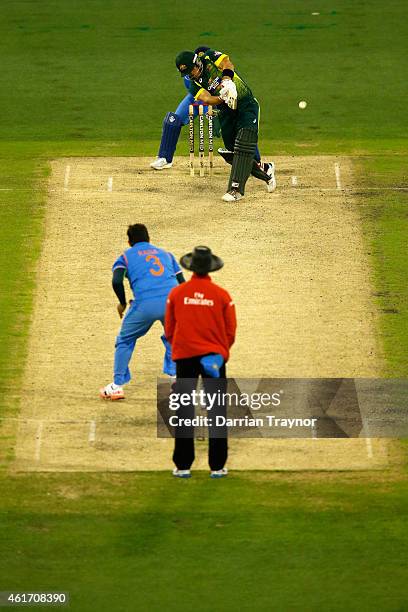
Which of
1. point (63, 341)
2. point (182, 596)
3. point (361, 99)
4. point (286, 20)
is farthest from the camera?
point (286, 20)

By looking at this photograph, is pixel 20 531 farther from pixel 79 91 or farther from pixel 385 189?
pixel 79 91

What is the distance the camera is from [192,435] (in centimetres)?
1569

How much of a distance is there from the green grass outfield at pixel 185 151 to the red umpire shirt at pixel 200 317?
1.41 m

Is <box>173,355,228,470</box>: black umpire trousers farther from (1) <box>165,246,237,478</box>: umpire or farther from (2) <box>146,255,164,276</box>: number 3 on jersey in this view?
(2) <box>146,255,164,276</box>: number 3 on jersey

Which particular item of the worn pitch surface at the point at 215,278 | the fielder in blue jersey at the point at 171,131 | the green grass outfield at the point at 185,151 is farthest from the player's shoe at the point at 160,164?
the green grass outfield at the point at 185,151

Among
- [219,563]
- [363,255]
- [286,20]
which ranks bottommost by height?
[286,20]

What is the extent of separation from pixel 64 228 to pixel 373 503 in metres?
8.48

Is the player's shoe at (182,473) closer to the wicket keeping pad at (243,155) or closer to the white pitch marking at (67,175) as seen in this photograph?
the wicket keeping pad at (243,155)

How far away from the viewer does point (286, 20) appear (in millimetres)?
32875

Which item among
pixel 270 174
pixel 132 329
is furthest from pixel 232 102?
pixel 132 329

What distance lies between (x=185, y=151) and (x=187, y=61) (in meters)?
2.64

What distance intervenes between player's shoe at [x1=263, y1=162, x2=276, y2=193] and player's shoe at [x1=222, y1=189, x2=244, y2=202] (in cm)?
52

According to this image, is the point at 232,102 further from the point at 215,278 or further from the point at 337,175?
the point at 215,278

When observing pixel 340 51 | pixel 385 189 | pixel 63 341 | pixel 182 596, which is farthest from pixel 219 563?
pixel 340 51
